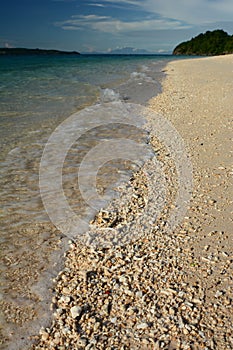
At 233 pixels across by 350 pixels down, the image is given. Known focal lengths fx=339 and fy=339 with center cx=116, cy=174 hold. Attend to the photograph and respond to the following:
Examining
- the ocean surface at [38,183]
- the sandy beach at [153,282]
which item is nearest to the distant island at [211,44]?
the ocean surface at [38,183]

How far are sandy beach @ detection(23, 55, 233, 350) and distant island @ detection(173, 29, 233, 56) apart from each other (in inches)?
4609

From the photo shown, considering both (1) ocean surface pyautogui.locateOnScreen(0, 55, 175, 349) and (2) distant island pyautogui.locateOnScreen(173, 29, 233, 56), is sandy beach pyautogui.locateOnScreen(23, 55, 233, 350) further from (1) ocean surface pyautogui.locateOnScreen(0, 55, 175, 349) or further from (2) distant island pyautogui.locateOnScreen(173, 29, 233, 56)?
(2) distant island pyautogui.locateOnScreen(173, 29, 233, 56)

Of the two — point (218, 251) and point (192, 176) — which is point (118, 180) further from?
point (218, 251)

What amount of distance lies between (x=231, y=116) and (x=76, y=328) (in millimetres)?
8472

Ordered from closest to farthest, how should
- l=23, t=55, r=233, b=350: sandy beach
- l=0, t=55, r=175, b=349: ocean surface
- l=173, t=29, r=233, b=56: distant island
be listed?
l=23, t=55, r=233, b=350: sandy beach < l=0, t=55, r=175, b=349: ocean surface < l=173, t=29, r=233, b=56: distant island

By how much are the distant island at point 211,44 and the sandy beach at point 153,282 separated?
4609 inches

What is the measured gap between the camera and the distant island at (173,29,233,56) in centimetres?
12206

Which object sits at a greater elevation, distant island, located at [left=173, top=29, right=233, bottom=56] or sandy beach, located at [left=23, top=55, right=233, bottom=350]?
distant island, located at [left=173, top=29, right=233, bottom=56]

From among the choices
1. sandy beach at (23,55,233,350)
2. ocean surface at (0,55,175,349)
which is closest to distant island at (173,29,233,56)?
ocean surface at (0,55,175,349)

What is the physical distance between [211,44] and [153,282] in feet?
481

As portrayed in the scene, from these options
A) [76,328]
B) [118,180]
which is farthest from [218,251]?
[118,180]

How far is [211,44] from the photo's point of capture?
443ft

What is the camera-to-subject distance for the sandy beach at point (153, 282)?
9.53ft

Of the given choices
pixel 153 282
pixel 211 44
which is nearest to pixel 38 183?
pixel 153 282
